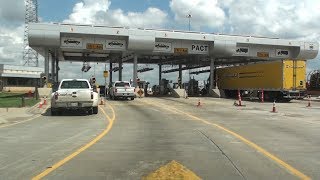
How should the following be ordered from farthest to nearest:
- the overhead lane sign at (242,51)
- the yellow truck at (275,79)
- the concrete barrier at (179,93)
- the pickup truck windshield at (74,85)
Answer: the overhead lane sign at (242,51) → the concrete barrier at (179,93) → the yellow truck at (275,79) → the pickup truck windshield at (74,85)

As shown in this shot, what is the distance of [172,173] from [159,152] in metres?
2.79

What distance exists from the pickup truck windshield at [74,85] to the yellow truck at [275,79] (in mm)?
22796

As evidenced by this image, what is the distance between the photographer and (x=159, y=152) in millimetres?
12016

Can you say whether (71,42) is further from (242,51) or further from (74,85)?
(74,85)

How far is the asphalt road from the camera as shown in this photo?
9.35 metres

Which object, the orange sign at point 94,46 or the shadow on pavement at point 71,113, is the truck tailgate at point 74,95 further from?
the orange sign at point 94,46

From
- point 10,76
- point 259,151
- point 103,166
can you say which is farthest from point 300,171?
point 10,76

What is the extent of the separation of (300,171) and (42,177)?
471 cm

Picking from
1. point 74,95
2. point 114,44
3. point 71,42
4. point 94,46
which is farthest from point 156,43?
point 74,95

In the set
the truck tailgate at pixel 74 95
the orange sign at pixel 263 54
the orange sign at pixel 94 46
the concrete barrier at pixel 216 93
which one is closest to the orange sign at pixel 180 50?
the concrete barrier at pixel 216 93

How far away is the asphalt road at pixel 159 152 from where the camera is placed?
935 centimetres

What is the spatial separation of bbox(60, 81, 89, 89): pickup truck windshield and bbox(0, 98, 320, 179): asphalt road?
23.8ft

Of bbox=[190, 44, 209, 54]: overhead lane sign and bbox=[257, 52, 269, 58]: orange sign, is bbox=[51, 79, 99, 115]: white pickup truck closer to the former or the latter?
bbox=[190, 44, 209, 54]: overhead lane sign

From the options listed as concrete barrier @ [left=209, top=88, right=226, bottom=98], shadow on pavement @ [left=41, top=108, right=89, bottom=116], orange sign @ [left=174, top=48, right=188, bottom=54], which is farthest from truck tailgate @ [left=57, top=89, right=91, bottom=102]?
concrete barrier @ [left=209, top=88, right=226, bottom=98]
